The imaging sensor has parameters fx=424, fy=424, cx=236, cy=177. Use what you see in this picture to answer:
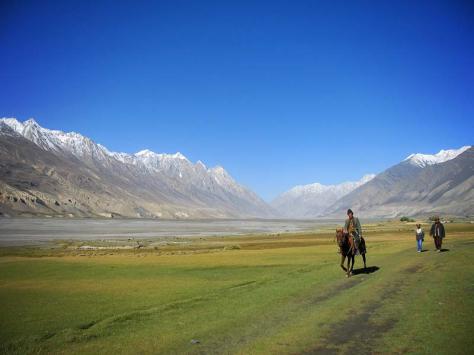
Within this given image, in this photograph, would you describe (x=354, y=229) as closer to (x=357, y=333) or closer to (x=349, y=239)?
(x=349, y=239)

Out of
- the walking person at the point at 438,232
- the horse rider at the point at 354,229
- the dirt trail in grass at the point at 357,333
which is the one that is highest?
the horse rider at the point at 354,229

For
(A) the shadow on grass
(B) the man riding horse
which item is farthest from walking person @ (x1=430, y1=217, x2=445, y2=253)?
(B) the man riding horse

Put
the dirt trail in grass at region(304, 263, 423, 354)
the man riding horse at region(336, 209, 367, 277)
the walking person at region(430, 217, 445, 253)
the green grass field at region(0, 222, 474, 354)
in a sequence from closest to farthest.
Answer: the dirt trail in grass at region(304, 263, 423, 354) < the green grass field at region(0, 222, 474, 354) < the man riding horse at region(336, 209, 367, 277) < the walking person at region(430, 217, 445, 253)

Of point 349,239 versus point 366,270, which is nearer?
point 349,239

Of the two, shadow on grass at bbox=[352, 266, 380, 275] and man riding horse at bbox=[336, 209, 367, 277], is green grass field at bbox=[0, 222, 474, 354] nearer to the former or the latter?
shadow on grass at bbox=[352, 266, 380, 275]

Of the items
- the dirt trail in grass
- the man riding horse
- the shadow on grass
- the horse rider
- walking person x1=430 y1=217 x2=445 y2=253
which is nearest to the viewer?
the dirt trail in grass

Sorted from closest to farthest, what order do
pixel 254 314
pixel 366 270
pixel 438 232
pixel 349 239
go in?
1. pixel 254 314
2. pixel 349 239
3. pixel 366 270
4. pixel 438 232

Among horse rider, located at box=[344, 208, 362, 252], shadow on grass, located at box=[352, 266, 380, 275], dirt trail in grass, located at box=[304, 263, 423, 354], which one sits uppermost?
horse rider, located at box=[344, 208, 362, 252]

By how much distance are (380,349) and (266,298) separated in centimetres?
643

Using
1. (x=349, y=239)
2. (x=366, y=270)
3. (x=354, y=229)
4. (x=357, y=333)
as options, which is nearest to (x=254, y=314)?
(x=357, y=333)

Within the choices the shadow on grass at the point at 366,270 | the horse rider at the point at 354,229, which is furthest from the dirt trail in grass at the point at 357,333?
the horse rider at the point at 354,229

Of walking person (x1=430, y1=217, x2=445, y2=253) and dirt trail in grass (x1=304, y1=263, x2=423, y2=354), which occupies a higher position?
walking person (x1=430, y1=217, x2=445, y2=253)

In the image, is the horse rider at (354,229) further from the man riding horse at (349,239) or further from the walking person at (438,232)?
the walking person at (438,232)

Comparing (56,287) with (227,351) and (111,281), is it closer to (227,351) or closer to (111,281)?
(111,281)
